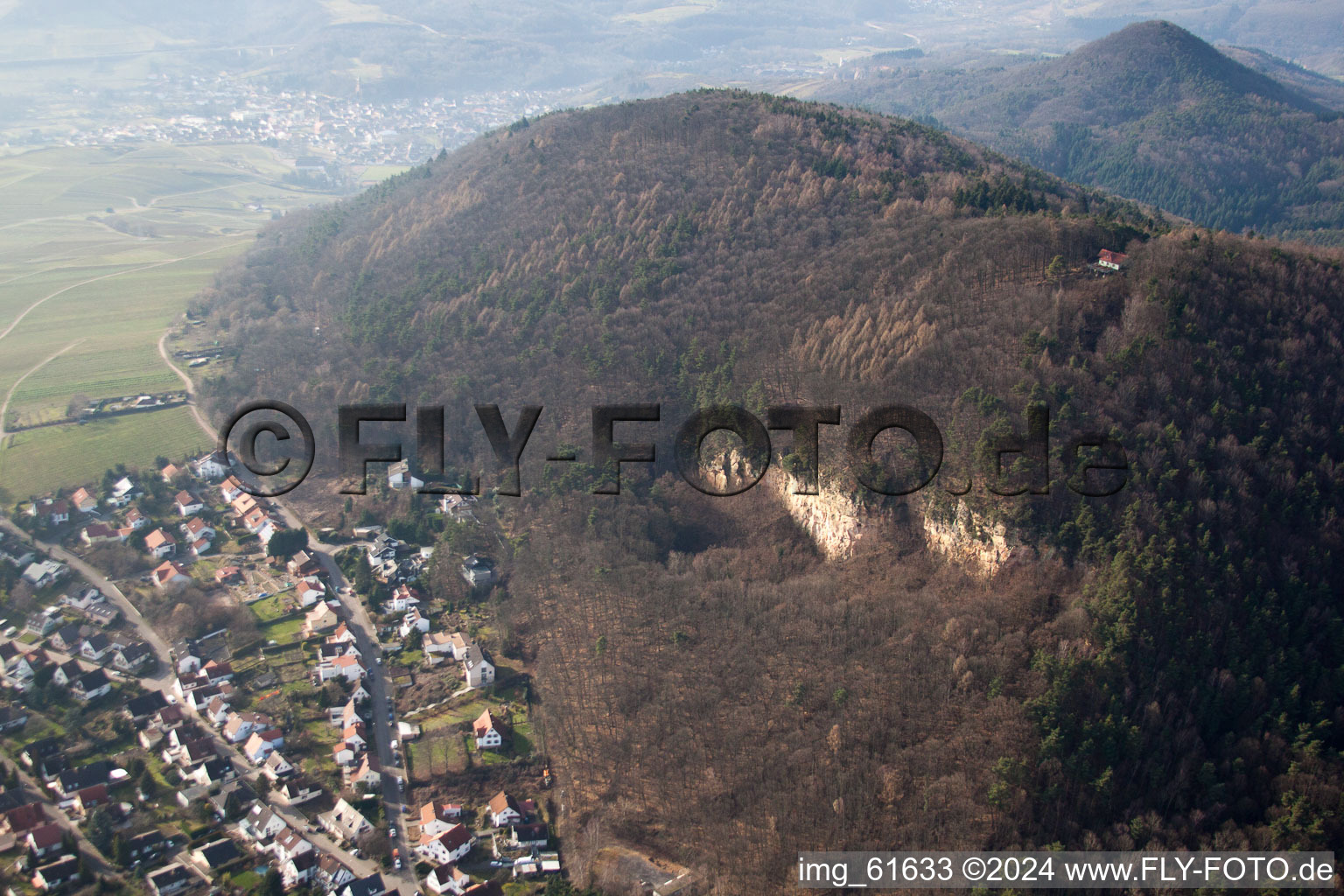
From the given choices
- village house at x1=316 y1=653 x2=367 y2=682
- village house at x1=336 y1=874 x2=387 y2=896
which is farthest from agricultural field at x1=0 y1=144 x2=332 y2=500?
village house at x1=336 y1=874 x2=387 y2=896

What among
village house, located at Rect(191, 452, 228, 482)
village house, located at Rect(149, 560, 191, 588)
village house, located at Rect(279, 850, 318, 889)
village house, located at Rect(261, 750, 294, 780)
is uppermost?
village house, located at Rect(191, 452, 228, 482)

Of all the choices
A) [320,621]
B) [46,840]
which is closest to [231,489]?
[320,621]

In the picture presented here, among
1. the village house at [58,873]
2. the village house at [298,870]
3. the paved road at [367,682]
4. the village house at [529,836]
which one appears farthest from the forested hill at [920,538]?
the village house at [58,873]

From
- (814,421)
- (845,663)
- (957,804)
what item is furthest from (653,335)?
(957,804)

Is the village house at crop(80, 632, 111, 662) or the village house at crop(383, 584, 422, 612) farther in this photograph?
the village house at crop(383, 584, 422, 612)

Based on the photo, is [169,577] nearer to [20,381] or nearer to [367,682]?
[367,682]

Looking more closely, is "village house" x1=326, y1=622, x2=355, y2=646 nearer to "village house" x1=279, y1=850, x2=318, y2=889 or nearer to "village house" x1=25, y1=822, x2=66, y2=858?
"village house" x1=279, y1=850, x2=318, y2=889
